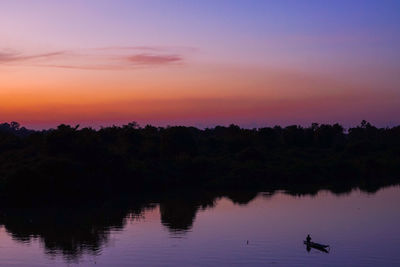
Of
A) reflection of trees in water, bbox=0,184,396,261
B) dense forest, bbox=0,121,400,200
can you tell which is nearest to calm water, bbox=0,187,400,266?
reflection of trees in water, bbox=0,184,396,261

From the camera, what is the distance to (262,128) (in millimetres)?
91125

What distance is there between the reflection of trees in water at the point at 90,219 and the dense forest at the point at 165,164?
120 inches

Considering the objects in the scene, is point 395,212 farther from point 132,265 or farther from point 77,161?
point 77,161

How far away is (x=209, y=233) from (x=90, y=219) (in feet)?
32.2

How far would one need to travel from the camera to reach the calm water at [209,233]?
2566 cm

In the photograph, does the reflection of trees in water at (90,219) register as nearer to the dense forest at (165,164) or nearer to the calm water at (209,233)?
the calm water at (209,233)

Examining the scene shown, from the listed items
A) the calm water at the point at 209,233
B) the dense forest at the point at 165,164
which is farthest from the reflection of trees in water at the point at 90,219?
the dense forest at the point at 165,164

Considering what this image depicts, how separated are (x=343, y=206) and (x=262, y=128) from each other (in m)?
50.0

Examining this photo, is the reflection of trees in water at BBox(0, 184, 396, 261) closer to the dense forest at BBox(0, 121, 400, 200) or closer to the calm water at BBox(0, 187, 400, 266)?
the calm water at BBox(0, 187, 400, 266)

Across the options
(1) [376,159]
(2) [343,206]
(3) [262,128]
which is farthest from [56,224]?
(3) [262,128]

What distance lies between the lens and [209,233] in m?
31.8

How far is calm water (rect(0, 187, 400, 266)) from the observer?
25.7 m

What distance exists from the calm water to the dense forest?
463cm

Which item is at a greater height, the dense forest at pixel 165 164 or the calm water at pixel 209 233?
the dense forest at pixel 165 164
